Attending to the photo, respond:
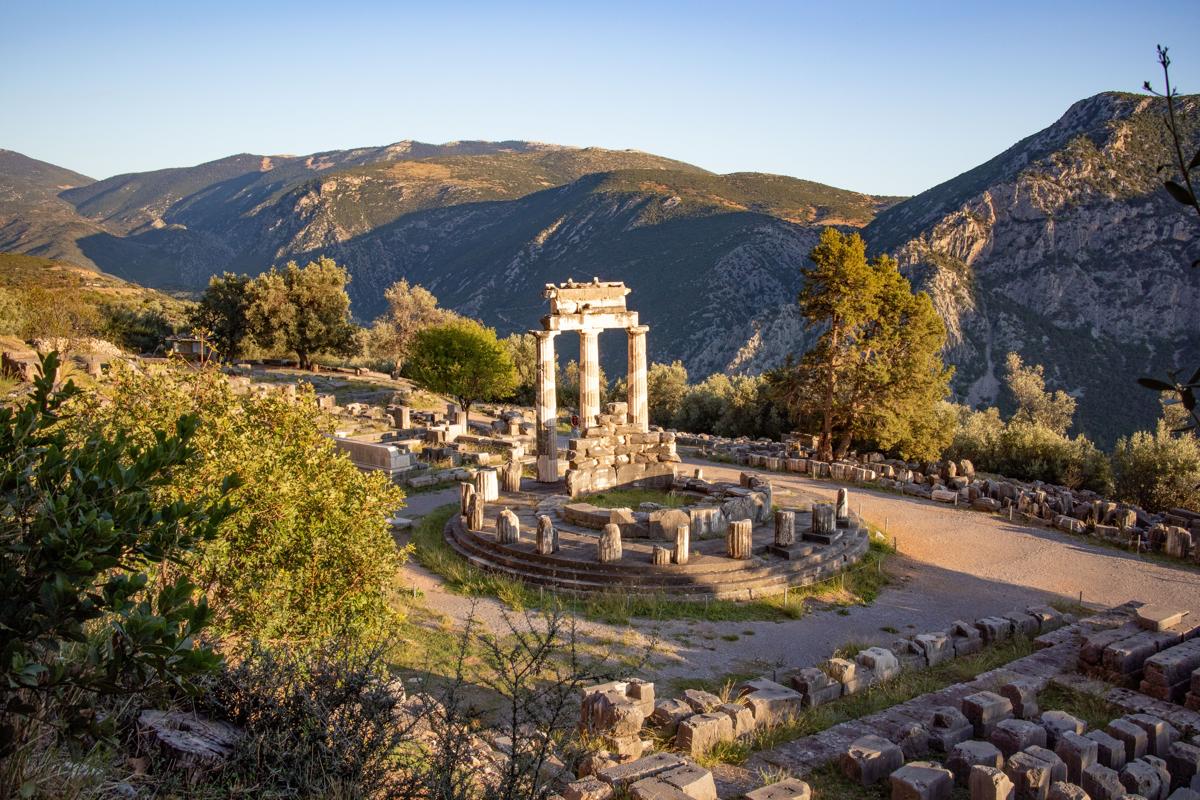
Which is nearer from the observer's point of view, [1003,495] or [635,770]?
[635,770]

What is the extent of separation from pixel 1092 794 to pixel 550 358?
20.5 metres

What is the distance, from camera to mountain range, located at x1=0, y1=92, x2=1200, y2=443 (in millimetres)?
59906

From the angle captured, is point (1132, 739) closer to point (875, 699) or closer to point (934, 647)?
point (875, 699)

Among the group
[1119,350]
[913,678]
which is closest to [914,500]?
[913,678]

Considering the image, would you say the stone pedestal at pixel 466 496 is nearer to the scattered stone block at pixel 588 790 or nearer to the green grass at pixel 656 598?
the green grass at pixel 656 598

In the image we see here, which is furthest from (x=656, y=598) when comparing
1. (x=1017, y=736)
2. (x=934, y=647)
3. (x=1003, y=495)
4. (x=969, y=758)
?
(x=1003, y=495)

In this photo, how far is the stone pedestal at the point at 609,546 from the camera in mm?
17406

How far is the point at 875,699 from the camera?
12.0m

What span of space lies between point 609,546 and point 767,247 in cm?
7106

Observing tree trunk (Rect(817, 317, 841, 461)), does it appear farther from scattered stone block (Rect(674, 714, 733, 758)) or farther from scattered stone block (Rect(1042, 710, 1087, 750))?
scattered stone block (Rect(674, 714, 733, 758))

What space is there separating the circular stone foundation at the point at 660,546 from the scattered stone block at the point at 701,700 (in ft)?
15.9

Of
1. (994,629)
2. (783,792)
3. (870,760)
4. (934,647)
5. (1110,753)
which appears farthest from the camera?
(994,629)

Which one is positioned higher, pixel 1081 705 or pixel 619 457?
pixel 619 457

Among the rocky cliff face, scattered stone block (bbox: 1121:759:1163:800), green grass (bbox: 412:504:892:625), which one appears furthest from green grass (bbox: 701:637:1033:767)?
the rocky cliff face
